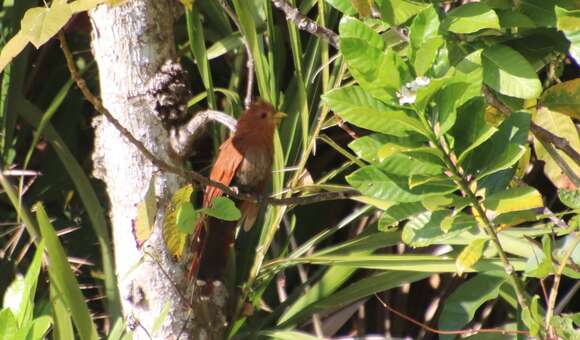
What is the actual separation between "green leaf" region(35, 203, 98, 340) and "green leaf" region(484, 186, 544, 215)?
1.04 meters

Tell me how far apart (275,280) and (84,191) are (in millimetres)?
551

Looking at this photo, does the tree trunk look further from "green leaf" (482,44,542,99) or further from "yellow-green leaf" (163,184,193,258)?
"green leaf" (482,44,542,99)

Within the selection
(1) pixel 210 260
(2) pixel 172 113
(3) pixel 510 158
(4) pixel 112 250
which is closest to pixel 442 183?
(3) pixel 510 158

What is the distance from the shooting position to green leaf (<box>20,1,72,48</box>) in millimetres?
1250

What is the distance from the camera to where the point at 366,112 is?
1.18 metres

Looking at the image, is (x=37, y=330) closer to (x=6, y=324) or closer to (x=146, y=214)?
(x=6, y=324)

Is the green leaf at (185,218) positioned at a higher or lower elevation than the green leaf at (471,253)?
higher

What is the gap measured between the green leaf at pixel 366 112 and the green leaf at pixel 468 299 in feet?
1.86

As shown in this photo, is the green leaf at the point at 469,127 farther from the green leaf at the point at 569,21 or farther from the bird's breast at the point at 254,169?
the bird's breast at the point at 254,169

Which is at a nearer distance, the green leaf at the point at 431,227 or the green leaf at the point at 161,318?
the green leaf at the point at 431,227

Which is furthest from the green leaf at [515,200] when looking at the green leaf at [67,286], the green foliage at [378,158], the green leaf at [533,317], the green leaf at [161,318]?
the green leaf at [67,286]

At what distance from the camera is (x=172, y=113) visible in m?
1.97

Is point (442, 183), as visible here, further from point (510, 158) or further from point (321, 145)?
point (321, 145)

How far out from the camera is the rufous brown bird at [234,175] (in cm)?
210
